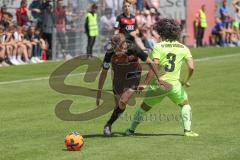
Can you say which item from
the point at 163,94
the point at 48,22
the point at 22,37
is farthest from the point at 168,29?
the point at 48,22

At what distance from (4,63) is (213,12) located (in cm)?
1759

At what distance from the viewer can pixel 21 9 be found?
1092 inches

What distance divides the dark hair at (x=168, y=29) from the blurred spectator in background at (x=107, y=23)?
20.9 m

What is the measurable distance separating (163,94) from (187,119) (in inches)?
23.1

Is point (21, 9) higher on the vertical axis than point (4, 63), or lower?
higher

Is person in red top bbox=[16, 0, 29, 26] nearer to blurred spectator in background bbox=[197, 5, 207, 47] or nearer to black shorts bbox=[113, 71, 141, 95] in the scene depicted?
blurred spectator in background bbox=[197, 5, 207, 47]

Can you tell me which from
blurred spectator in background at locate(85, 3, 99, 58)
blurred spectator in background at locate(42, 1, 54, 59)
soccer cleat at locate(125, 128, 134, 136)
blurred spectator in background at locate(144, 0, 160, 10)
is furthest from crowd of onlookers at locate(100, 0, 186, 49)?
soccer cleat at locate(125, 128, 134, 136)

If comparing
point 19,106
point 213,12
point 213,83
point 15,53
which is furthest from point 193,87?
point 213,12

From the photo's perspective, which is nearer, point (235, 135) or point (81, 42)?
point (235, 135)

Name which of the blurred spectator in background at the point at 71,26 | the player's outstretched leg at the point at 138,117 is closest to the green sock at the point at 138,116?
the player's outstretched leg at the point at 138,117

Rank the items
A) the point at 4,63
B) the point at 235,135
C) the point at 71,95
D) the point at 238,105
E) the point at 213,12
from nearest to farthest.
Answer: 1. the point at 235,135
2. the point at 238,105
3. the point at 71,95
4. the point at 4,63
5. the point at 213,12

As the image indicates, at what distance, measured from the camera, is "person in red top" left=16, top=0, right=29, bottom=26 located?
27.7m

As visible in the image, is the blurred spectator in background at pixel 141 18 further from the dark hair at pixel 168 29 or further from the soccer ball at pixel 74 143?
the soccer ball at pixel 74 143

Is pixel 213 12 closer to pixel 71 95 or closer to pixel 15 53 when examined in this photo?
pixel 15 53
